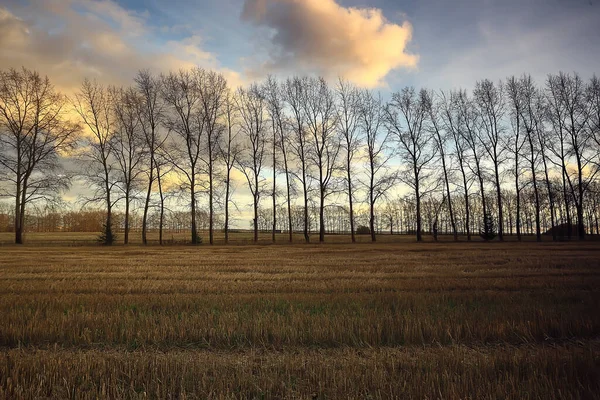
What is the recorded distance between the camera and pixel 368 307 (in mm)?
8375

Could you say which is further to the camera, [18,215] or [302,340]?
[18,215]

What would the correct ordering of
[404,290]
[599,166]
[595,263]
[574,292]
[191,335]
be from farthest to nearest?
[599,166] → [595,263] → [404,290] → [574,292] → [191,335]

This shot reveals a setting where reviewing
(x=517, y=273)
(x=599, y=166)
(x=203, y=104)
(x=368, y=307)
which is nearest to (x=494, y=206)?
(x=599, y=166)

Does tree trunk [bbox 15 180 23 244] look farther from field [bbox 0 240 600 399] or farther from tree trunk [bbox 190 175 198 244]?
field [bbox 0 240 600 399]

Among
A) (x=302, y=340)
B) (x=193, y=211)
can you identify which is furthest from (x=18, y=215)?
(x=302, y=340)

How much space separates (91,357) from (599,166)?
54.1 metres

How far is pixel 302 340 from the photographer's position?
6.17 metres

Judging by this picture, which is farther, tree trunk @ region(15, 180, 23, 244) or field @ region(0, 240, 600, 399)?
tree trunk @ region(15, 180, 23, 244)

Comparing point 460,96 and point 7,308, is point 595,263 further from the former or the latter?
point 460,96

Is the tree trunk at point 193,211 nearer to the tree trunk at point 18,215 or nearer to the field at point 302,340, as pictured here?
the tree trunk at point 18,215

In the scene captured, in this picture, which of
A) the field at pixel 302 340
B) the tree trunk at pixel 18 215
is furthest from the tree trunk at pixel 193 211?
the field at pixel 302 340

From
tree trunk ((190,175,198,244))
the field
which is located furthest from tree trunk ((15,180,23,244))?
the field

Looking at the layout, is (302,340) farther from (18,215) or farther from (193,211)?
(18,215)

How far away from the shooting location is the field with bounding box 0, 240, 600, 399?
4.16 meters
